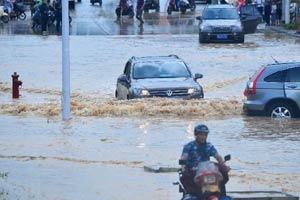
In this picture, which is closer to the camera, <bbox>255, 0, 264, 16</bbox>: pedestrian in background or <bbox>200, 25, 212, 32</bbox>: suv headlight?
<bbox>200, 25, 212, 32</bbox>: suv headlight

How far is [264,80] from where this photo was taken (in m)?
22.6

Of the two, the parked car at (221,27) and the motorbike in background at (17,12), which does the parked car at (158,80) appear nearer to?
the parked car at (221,27)

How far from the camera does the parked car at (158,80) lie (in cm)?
2519

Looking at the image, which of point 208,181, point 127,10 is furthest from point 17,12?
point 208,181

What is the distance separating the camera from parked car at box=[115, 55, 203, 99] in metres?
→ 25.2

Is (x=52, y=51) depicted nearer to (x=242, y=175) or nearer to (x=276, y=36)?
(x=276, y=36)

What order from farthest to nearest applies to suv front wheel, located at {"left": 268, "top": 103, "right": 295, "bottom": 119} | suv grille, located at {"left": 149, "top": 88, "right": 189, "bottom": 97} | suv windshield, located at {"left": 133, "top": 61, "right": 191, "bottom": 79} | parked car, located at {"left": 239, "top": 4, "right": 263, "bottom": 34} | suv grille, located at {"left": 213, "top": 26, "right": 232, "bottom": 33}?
parked car, located at {"left": 239, "top": 4, "right": 263, "bottom": 34} < suv grille, located at {"left": 213, "top": 26, "right": 232, "bottom": 33} < suv windshield, located at {"left": 133, "top": 61, "right": 191, "bottom": 79} < suv grille, located at {"left": 149, "top": 88, "right": 189, "bottom": 97} < suv front wheel, located at {"left": 268, "top": 103, "right": 295, "bottom": 119}

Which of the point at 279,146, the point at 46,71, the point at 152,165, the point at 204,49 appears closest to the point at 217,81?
the point at 46,71

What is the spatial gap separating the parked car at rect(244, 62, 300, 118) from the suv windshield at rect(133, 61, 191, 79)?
3.80m

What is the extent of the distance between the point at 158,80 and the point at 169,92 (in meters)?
0.83

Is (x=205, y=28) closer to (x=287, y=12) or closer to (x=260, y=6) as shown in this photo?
(x=287, y=12)

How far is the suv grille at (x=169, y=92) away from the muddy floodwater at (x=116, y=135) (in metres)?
0.39

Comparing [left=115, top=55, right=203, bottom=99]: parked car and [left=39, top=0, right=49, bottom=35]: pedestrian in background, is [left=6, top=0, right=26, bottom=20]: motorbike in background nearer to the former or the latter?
[left=39, top=0, right=49, bottom=35]: pedestrian in background

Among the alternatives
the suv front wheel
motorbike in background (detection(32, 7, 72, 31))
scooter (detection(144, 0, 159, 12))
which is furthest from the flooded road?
scooter (detection(144, 0, 159, 12))
